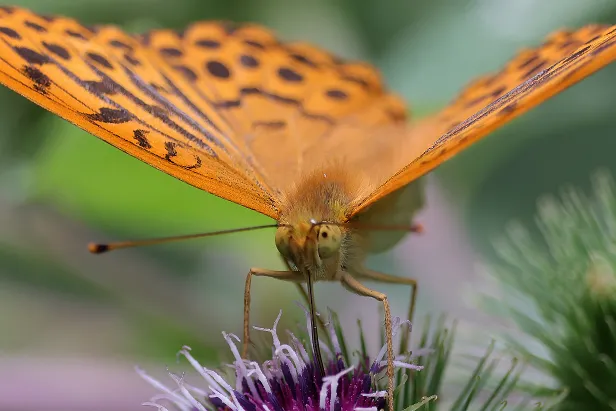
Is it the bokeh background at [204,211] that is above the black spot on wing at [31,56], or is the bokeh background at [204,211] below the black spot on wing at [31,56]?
above

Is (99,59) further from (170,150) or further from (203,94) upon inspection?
(170,150)

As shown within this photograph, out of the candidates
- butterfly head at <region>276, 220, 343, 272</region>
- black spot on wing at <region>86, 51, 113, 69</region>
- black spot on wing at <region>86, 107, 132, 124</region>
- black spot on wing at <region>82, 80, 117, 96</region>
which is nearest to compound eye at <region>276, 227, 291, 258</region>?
butterfly head at <region>276, 220, 343, 272</region>

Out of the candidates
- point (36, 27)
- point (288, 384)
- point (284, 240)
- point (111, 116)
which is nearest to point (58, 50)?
point (36, 27)

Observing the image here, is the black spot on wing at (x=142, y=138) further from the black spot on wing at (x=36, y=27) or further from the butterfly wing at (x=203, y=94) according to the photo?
the black spot on wing at (x=36, y=27)

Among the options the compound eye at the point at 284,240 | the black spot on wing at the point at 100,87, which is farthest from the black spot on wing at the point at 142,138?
the compound eye at the point at 284,240

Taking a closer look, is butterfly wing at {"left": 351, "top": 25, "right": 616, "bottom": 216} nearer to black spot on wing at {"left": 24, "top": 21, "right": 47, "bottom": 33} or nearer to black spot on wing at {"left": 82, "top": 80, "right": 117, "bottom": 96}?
black spot on wing at {"left": 82, "top": 80, "right": 117, "bottom": 96}

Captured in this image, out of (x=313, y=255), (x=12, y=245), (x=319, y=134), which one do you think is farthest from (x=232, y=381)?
(x=12, y=245)
